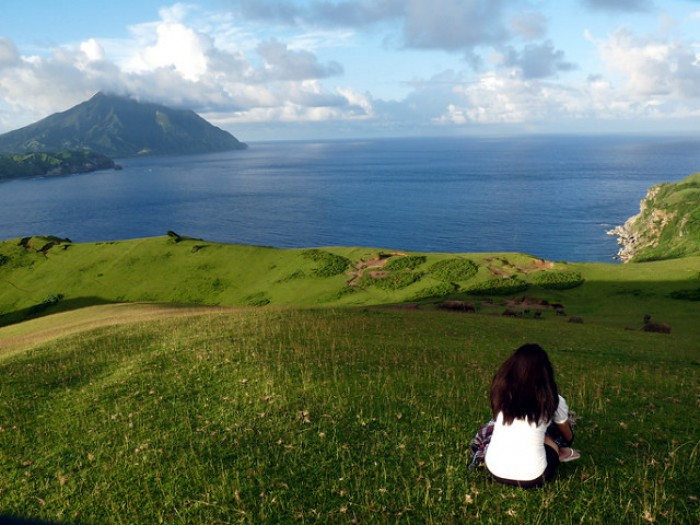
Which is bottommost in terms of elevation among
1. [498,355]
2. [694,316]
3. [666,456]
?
[694,316]

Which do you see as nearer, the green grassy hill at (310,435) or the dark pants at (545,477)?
the dark pants at (545,477)

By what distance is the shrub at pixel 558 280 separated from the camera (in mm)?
59000

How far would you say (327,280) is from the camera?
68.4 m

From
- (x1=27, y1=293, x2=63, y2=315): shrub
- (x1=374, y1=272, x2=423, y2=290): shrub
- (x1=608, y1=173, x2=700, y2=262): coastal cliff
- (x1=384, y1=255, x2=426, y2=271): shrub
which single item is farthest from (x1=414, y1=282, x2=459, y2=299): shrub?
(x1=608, y1=173, x2=700, y2=262): coastal cliff

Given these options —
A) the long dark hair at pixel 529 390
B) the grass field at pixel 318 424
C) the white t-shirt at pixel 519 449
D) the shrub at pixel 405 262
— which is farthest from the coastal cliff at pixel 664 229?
the long dark hair at pixel 529 390

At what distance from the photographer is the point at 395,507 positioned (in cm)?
930

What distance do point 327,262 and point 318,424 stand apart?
60.9m

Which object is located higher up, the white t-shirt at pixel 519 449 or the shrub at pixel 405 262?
the white t-shirt at pixel 519 449

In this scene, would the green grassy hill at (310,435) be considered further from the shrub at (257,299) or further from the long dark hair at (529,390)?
the shrub at (257,299)

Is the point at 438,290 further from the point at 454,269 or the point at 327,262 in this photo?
the point at 327,262

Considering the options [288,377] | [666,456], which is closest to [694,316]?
[666,456]

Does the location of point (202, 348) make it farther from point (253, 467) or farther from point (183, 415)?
point (253, 467)

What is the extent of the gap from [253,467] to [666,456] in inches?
387

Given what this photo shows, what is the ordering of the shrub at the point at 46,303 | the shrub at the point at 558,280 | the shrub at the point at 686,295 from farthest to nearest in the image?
1. the shrub at the point at 46,303
2. the shrub at the point at 558,280
3. the shrub at the point at 686,295
